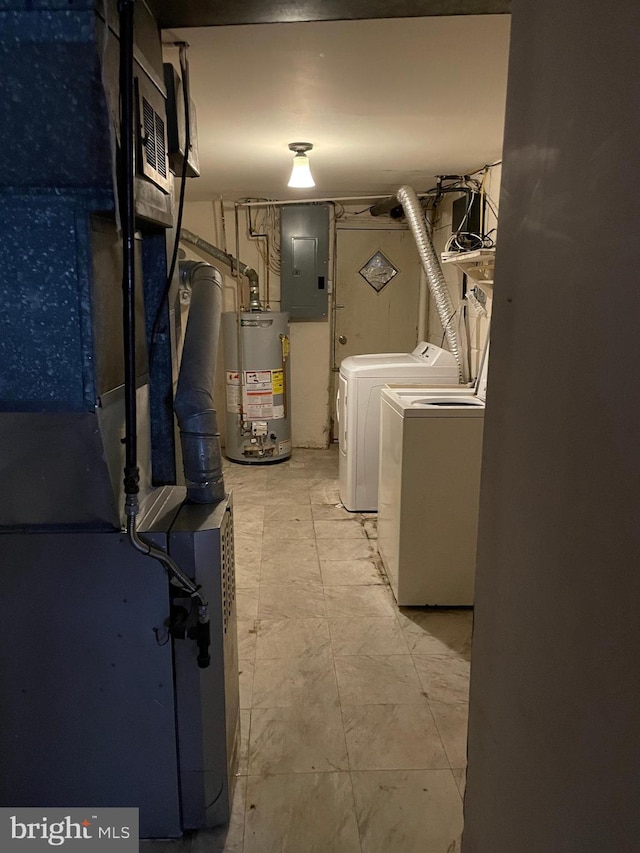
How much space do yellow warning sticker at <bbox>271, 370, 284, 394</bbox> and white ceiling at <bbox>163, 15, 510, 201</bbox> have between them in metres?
1.65

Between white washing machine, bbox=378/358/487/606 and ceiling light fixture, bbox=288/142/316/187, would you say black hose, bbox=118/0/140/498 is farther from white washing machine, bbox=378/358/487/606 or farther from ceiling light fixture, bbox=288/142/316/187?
ceiling light fixture, bbox=288/142/316/187

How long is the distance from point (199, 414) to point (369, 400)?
2304 millimetres

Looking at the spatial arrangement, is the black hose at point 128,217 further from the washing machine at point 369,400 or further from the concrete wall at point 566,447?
the washing machine at point 369,400

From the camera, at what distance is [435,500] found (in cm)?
266

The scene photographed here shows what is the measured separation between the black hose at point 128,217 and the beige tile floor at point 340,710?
3.62 feet

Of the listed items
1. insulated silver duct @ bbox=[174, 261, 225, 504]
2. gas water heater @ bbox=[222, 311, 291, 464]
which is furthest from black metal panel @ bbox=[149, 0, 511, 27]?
gas water heater @ bbox=[222, 311, 291, 464]

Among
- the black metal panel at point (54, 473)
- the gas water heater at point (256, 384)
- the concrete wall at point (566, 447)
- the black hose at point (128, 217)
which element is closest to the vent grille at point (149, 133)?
the black hose at point (128, 217)

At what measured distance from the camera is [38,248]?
1.12 m

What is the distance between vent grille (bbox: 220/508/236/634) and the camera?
4.96 feet

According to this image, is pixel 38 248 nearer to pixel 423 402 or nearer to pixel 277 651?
pixel 277 651

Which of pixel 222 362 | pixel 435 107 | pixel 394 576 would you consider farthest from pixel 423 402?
pixel 222 362

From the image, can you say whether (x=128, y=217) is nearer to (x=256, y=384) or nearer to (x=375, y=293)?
(x=256, y=384)

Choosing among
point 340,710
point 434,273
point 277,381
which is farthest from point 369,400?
point 340,710

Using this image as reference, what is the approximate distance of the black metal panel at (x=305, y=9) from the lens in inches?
51.4
